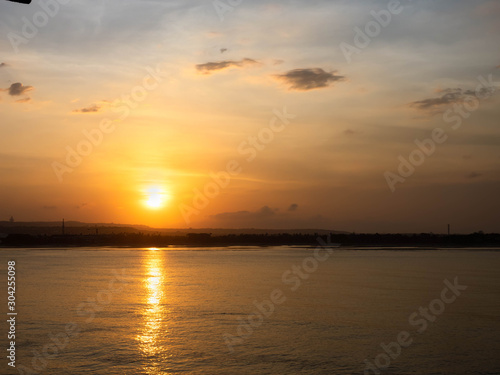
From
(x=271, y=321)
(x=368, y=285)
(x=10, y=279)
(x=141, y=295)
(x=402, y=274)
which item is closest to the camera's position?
(x=271, y=321)

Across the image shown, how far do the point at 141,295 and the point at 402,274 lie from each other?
25020 mm

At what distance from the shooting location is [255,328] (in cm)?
2395

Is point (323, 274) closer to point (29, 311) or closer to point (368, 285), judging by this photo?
point (368, 285)

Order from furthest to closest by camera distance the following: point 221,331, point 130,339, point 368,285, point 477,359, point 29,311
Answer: point 368,285 < point 29,311 < point 221,331 < point 130,339 < point 477,359

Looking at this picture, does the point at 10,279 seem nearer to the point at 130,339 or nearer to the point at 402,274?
the point at 130,339

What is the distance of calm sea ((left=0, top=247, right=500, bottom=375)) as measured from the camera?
18.2 meters

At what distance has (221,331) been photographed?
23109 millimetres

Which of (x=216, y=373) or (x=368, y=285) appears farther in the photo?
(x=368, y=285)

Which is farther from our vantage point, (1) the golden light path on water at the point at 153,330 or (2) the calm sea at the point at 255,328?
(1) the golden light path on water at the point at 153,330

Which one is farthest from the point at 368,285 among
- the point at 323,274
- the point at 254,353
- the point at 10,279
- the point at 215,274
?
the point at 10,279

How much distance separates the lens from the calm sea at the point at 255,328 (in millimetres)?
18219

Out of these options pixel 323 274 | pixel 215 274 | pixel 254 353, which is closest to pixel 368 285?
pixel 323 274

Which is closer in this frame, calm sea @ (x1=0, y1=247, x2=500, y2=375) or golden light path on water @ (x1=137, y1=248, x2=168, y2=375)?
calm sea @ (x1=0, y1=247, x2=500, y2=375)

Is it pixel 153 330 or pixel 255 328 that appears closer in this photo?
pixel 153 330
